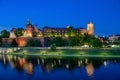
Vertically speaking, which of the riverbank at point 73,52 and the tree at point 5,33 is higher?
the tree at point 5,33

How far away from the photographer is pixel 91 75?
36.1 m

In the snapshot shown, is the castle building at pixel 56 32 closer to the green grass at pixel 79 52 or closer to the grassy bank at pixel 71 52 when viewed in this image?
the grassy bank at pixel 71 52

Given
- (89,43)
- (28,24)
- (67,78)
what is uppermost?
(28,24)

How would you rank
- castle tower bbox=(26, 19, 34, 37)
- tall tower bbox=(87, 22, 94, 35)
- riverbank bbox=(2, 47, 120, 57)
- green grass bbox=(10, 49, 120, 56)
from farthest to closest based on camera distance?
tall tower bbox=(87, 22, 94, 35), castle tower bbox=(26, 19, 34, 37), green grass bbox=(10, 49, 120, 56), riverbank bbox=(2, 47, 120, 57)

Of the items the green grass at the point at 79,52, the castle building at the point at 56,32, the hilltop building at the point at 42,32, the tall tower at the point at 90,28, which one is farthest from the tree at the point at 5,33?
the tall tower at the point at 90,28

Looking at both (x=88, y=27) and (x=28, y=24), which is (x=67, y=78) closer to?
(x=28, y=24)

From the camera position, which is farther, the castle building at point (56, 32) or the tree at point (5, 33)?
the tree at point (5, 33)

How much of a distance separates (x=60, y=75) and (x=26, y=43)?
51003 mm

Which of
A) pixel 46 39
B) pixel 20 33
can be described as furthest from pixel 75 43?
pixel 20 33

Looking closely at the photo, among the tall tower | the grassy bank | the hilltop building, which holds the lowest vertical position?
the grassy bank

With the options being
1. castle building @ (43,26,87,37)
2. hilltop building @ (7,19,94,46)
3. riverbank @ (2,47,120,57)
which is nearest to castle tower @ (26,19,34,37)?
hilltop building @ (7,19,94,46)

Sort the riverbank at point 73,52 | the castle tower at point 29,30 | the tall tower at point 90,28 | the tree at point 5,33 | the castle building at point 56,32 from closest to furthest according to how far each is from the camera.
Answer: the riverbank at point 73,52 → the castle tower at point 29,30 → the castle building at point 56,32 → the tree at point 5,33 → the tall tower at point 90,28

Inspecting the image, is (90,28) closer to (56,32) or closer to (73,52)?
(56,32)

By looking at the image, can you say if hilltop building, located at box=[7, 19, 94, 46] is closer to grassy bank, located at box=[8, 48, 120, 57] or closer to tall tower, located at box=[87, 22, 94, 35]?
tall tower, located at box=[87, 22, 94, 35]
